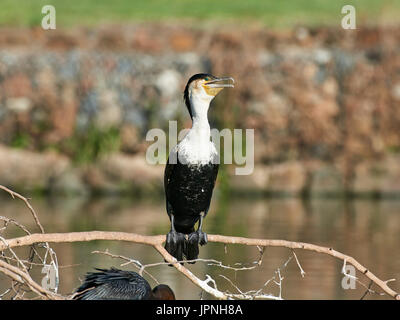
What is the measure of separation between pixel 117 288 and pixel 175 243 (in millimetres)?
750

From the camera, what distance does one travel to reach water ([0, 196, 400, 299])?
7.71 metres

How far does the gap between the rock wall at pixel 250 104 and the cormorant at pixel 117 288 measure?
10.1 metres

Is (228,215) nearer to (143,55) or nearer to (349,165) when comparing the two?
(349,165)

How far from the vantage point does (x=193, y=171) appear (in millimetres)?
6164

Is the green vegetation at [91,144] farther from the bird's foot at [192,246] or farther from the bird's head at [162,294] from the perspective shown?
the bird's head at [162,294]

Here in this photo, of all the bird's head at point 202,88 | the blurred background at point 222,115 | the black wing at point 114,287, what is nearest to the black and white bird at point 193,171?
the bird's head at point 202,88

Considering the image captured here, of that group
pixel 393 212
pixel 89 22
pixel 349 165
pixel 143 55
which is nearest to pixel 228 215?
pixel 393 212

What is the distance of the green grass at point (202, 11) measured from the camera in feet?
64.7

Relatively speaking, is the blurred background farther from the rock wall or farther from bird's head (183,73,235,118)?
bird's head (183,73,235,118)

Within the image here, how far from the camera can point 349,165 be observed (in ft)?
51.9

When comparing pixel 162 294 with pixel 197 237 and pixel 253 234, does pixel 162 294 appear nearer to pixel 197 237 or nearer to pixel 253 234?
pixel 197 237

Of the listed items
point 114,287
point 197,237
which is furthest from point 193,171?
point 114,287

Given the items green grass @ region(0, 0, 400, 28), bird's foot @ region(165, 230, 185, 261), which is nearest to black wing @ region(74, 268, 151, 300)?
bird's foot @ region(165, 230, 185, 261)

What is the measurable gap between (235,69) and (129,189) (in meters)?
2.88
